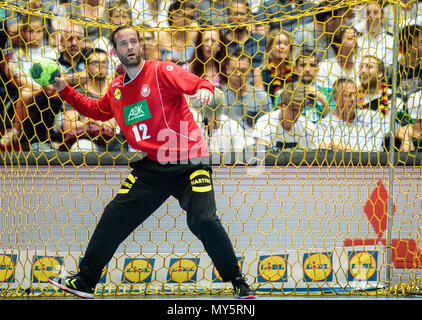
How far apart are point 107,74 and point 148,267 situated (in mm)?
1308

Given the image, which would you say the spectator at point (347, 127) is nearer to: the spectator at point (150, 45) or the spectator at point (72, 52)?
the spectator at point (150, 45)

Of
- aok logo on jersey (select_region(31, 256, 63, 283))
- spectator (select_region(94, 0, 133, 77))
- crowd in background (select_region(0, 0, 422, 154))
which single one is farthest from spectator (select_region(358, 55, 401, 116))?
aok logo on jersey (select_region(31, 256, 63, 283))

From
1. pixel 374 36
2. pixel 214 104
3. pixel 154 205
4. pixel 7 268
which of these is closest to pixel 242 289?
pixel 154 205

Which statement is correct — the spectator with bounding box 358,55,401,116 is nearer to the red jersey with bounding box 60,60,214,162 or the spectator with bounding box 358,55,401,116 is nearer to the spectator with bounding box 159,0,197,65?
the spectator with bounding box 159,0,197,65

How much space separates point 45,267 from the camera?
279 centimetres

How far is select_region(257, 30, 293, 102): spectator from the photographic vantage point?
3.22m

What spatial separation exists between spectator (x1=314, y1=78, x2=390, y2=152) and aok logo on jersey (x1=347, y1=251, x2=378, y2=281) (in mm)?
690

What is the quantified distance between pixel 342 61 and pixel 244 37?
2.31 feet

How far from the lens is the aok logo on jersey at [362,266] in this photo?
2779mm

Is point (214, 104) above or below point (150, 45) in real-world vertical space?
below

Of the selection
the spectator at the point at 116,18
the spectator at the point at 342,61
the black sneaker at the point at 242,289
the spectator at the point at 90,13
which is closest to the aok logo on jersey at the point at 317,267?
the black sneaker at the point at 242,289

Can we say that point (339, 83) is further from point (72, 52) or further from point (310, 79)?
point (72, 52)
